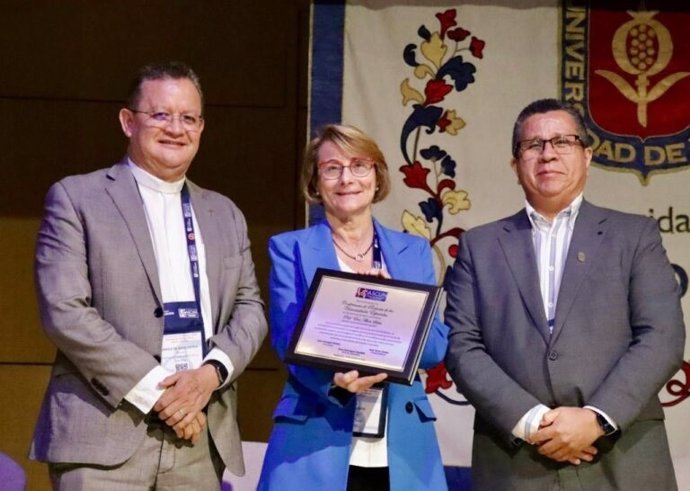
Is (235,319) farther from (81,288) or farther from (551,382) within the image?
(551,382)

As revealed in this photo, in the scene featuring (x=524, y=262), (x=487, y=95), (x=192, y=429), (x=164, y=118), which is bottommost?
(x=192, y=429)

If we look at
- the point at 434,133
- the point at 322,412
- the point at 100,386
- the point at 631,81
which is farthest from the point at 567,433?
the point at 631,81

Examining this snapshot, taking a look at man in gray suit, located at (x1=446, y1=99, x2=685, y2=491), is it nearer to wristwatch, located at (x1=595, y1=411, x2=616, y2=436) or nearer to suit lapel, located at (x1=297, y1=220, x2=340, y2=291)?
wristwatch, located at (x1=595, y1=411, x2=616, y2=436)

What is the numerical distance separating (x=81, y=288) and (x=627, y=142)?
2170 millimetres

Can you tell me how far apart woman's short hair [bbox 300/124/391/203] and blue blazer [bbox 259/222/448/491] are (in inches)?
5.6

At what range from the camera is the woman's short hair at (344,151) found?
268 centimetres

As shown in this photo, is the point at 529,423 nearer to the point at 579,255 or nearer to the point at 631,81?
the point at 579,255

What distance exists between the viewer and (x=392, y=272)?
104 inches

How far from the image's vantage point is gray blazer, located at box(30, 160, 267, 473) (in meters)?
2.42

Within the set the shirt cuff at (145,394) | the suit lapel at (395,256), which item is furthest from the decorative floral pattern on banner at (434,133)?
the shirt cuff at (145,394)

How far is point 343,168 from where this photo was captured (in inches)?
106

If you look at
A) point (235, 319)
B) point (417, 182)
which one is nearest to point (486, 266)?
point (235, 319)

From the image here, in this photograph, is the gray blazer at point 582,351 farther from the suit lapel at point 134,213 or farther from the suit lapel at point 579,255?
the suit lapel at point 134,213

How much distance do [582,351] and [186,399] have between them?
1044 millimetres
